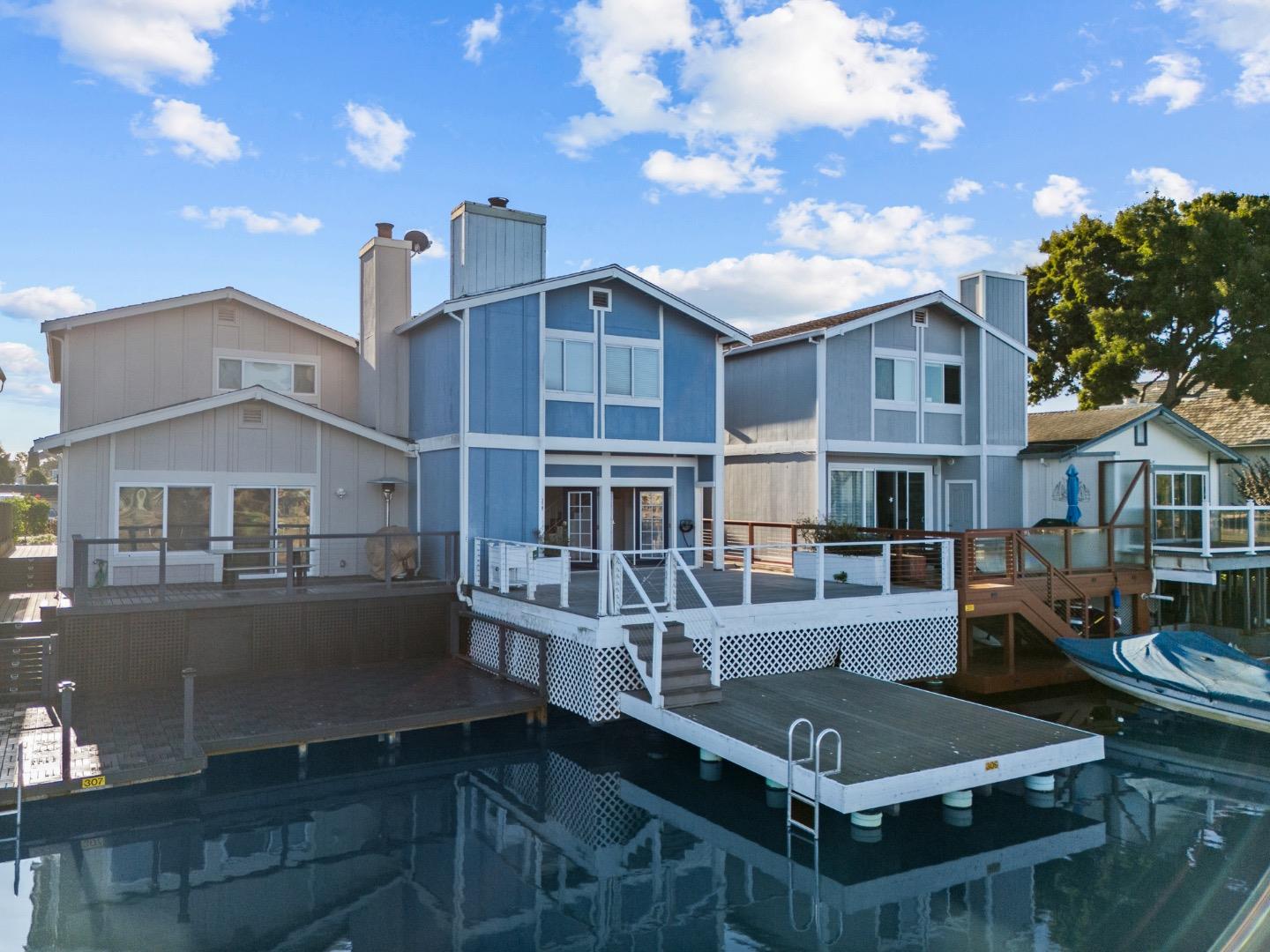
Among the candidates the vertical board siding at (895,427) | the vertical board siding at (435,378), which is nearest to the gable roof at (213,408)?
the vertical board siding at (435,378)

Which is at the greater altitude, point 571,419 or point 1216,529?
point 571,419

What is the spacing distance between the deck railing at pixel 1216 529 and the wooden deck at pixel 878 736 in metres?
9.69

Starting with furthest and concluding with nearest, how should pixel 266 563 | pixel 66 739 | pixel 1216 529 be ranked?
1. pixel 1216 529
2. pixel 266 563
3. pixel 66 739

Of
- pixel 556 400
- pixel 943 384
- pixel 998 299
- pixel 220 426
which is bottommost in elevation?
pixel 220 426

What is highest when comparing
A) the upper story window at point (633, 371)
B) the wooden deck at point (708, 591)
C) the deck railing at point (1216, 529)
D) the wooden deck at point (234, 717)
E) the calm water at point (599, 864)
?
the upper story window at point (633, 371)

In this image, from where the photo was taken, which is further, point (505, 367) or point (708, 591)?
point (505, 367)

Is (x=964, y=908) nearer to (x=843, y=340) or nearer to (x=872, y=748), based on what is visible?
(x=872, y=748)

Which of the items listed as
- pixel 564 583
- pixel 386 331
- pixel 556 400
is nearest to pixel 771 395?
pixel 556 400

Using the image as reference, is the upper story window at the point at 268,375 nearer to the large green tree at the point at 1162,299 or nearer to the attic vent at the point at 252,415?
the attic vent at the point at 252,415

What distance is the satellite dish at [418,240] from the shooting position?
816 inches

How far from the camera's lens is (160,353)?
1831 cm

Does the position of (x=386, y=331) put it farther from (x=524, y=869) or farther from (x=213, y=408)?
(x=524, y=869)

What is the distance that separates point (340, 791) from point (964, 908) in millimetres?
7425

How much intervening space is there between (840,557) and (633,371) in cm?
538
